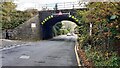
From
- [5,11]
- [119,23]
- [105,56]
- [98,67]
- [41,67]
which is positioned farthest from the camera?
[5,11]

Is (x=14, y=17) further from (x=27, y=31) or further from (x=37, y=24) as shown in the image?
(x=37, y=24)

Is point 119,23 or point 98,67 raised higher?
point 119,23

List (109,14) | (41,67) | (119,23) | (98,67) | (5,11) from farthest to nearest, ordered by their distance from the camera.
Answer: (5,11) → (41,67) → (98,67) → (109,14) → (119,23)

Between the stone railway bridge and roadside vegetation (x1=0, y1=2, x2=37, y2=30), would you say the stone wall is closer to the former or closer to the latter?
the stone railway bridge

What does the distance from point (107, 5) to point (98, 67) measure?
86.4 inches

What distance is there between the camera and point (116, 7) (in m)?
8.86

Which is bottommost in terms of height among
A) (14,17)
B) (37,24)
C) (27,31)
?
(27,31)

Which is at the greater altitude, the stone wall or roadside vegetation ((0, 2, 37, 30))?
roadside vegetation ((0, 2, 37, 30))

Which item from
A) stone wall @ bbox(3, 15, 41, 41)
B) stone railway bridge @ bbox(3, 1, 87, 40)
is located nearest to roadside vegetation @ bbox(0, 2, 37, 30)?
stone wall @ bbox(3, 15, 41, 41)

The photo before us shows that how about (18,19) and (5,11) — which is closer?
(5,11)

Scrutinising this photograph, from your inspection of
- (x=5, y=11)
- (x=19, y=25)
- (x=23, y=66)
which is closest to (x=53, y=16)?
(x=19, y=25)

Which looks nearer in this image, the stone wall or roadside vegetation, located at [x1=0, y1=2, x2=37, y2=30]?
roadside vegetation, located at [x1=0, y1=2, x2=37, y2=30]

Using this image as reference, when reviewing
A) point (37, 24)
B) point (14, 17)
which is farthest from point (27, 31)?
point (14, 17)

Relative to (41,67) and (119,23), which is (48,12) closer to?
(41,67)
